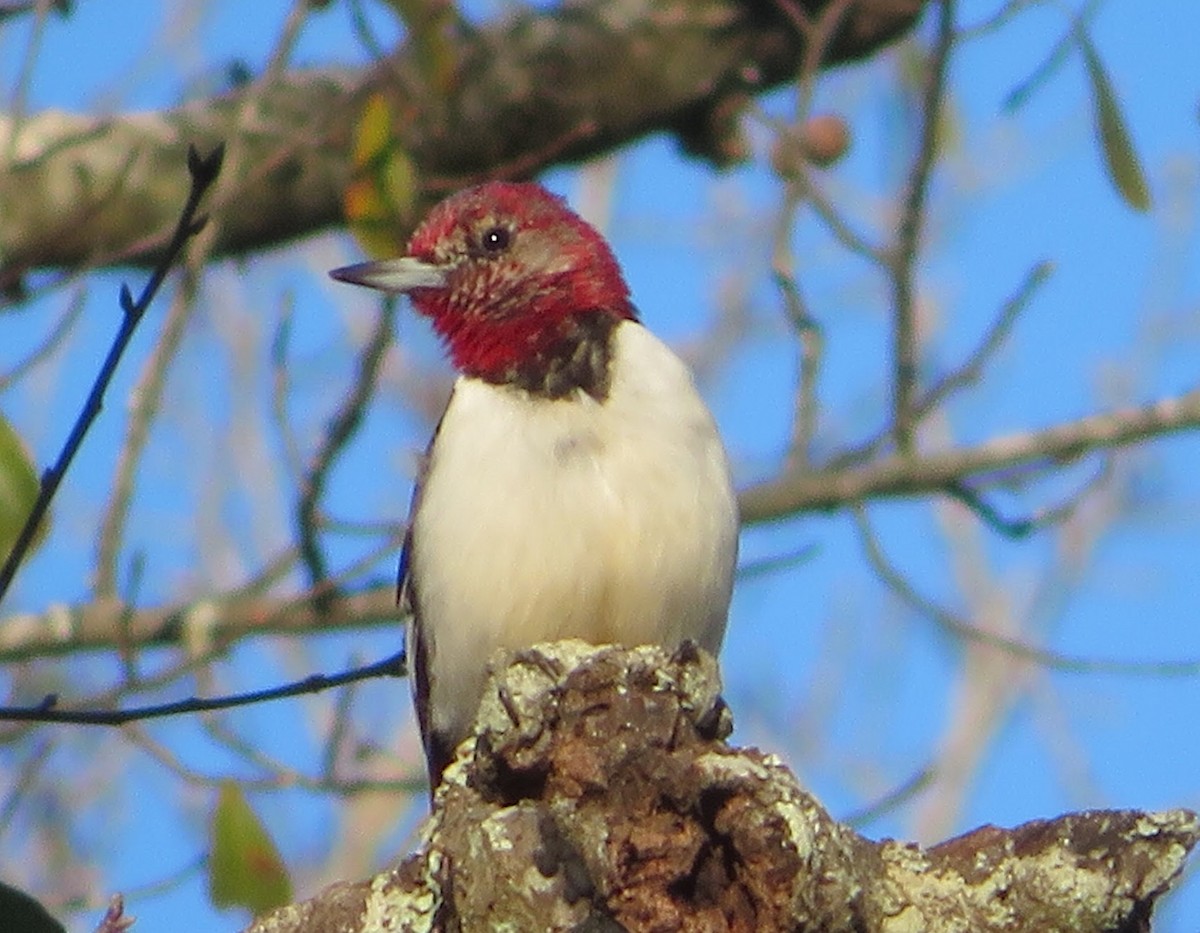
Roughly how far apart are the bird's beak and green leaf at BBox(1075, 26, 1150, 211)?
1.68 metres

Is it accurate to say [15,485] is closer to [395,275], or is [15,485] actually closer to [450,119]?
[395,275]

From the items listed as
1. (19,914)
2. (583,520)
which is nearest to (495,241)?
(583,520)

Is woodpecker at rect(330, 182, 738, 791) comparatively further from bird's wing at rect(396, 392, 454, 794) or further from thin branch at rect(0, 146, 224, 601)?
thin branch at rect(0, 146, 224, 601)

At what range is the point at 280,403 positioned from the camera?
6.12 metres

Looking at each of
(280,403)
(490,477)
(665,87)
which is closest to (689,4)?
(665,87)

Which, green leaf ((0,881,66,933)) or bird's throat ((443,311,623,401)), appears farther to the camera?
bird's throat ((443,311,623,401))

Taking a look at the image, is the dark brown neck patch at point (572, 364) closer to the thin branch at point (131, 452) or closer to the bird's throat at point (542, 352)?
the bird's throat at point (542, 352)

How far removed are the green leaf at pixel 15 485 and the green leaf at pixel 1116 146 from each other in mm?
2777

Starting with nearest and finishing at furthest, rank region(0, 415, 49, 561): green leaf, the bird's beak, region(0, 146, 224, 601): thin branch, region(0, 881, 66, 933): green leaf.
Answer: region(0, 146, 224, 601): thin branch → region(0, 881, 66, 933): green leaf → region(0, 415, 49, 561): green leaf → the bird's beak

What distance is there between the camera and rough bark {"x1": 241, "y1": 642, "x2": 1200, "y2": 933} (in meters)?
2.94

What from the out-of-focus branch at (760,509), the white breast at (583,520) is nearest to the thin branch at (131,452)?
the out-of-focus branch at (760,509)

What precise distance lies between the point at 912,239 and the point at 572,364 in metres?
1.59

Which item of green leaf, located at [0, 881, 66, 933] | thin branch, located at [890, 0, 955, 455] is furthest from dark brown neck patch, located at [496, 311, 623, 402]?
green leaf, located at [0, 881, 66, 933]

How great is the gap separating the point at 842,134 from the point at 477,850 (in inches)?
179
